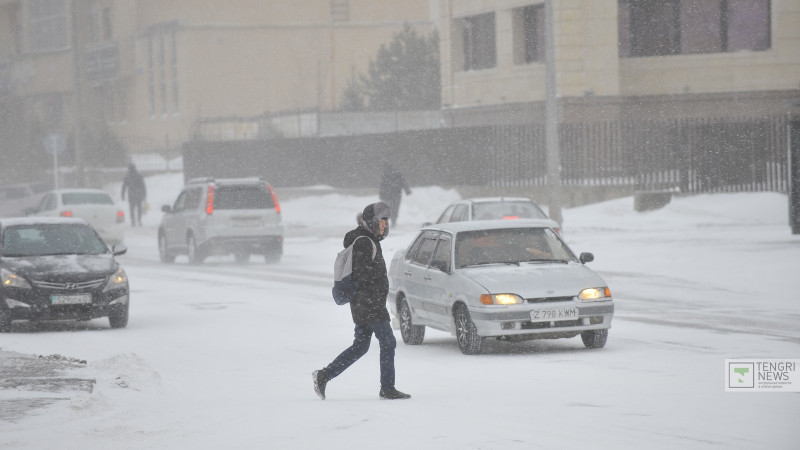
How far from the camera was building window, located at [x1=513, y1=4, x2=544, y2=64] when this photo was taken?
47.8 m

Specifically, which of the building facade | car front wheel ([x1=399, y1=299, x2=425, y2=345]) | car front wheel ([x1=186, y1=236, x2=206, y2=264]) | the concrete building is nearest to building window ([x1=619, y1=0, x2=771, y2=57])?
the concrete building

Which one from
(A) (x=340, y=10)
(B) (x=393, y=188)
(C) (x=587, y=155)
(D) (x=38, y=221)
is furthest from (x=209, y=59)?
(D) (x=38, y=221)

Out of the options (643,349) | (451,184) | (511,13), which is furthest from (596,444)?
(511,13)

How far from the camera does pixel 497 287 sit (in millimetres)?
13773

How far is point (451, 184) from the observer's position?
45.9m

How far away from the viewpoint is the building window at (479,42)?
4990cm

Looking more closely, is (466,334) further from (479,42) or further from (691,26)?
(479,42)

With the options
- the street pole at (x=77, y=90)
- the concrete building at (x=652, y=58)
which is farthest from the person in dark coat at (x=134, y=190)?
the concrete building at (x=652, y=58)

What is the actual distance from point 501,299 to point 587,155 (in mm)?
28224

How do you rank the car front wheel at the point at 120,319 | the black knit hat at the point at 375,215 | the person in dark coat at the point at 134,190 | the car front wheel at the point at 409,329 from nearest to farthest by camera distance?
1. the black knit hat at the point at 375,215
2. the car front wheel at the point at 409,329
3. the car front wheel at the point at 120,319
4. the person in dark coat at the point at 134,190

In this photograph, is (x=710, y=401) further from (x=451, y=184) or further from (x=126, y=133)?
(x=126, y=133)

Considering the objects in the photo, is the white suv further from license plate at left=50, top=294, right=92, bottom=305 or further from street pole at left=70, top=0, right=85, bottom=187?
street pole at left=70, top=0, right=85, bottom=187

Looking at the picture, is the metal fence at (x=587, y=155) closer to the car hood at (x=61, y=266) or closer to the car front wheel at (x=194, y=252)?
the car front wheel at (x=194, y=252)

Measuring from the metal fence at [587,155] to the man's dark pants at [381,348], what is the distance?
95.2 feet
